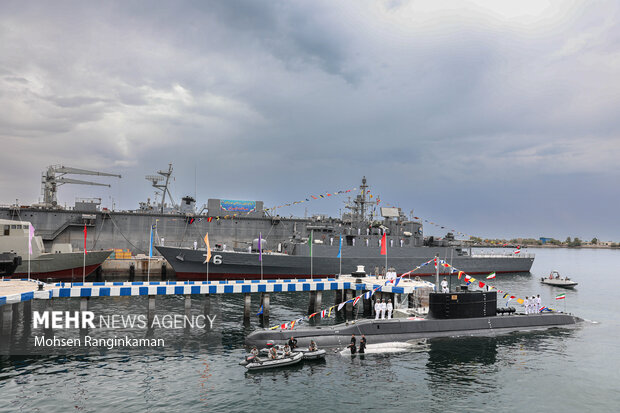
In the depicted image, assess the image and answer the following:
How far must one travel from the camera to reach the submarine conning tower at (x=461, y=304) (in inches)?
1090

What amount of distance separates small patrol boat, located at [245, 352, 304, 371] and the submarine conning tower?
Result: 1132cm

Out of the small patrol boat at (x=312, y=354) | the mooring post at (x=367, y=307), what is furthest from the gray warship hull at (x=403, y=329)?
the mooring post at (x=367, y=307)

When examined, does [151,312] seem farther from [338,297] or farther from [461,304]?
[461,304]

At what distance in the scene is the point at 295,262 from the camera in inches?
2071

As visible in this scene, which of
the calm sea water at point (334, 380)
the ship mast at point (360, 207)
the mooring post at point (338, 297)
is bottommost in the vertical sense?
the calm sea water at point (334, 380)

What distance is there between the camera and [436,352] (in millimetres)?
24312

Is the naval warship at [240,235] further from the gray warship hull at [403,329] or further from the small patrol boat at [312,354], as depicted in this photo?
the small patrol boat at [312,354]

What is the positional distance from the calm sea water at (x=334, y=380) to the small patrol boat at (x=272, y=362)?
0.50m

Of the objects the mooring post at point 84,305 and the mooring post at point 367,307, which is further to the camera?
the mooring post at point 367,307

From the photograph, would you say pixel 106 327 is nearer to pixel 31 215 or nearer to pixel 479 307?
pixel 479 307

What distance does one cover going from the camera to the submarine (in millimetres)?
24656

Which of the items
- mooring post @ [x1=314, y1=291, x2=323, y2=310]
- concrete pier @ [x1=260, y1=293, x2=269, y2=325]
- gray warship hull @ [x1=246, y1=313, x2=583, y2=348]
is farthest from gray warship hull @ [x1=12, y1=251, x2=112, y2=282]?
gray warship hull @ [x1=246, y1=313, x2=583, y2=348]

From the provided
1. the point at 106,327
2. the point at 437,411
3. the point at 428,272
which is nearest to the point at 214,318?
the point at 106,327

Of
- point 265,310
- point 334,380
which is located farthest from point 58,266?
point 334,380
